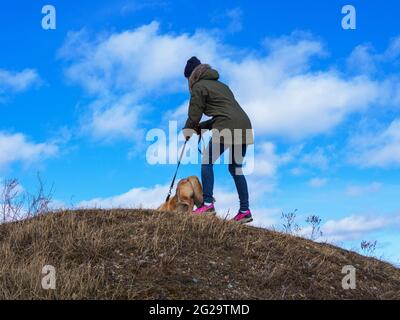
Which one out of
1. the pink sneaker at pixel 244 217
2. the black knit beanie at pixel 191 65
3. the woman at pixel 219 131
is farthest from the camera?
the black knit beanie at pixel 191 65

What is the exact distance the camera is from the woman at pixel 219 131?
9312 millimetres

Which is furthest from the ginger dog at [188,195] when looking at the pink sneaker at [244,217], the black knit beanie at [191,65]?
the black knit beanie at [191,65]

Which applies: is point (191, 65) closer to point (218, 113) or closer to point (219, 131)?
point (218, 113)

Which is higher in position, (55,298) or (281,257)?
(281,257)

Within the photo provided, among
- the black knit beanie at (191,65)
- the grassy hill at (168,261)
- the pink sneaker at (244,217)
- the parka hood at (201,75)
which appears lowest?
the grassy hill at (168,261)

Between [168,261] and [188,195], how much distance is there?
2989 mm

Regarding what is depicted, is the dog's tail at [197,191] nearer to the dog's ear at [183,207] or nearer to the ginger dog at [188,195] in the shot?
the ginger dog at [188,195]

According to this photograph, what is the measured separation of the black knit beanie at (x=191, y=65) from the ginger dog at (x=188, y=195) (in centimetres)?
203


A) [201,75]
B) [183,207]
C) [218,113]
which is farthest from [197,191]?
[201,75]

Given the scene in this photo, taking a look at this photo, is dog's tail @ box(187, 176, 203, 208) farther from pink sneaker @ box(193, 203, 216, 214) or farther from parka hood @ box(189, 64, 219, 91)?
parka hood @ box(189, 64, 219, 91)
